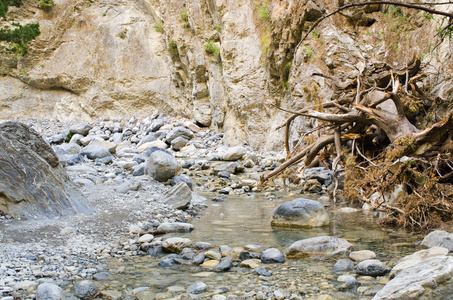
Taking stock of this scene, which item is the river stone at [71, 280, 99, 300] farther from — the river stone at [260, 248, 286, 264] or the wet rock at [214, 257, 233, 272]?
the river stone at [260, 248, 286, 264]

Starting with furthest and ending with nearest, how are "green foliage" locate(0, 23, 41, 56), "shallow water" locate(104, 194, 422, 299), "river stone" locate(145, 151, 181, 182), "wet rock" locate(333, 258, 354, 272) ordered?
"green foliage" locate(0, 23, 41, 56)
"river stone" locate(145, 151, 181, 182)
"wet rock" locate(333, 258, 354, 272)
"shallow water" locate(104, 194, 422, 299)

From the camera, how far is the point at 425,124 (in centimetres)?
488

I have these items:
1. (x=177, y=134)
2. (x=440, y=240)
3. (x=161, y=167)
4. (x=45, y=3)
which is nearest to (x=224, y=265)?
(x=440, y=240)

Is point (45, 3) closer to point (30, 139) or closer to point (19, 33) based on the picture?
point (19, 33)

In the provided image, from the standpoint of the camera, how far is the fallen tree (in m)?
3.48

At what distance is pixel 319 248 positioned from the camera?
8.82ft

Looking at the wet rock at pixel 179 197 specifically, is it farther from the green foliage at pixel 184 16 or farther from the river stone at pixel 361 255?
the green foliage at pixel 184 16

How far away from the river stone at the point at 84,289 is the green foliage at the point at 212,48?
14.3 metres

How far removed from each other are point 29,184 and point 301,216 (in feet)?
9.13

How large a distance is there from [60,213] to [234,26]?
38.8 ft

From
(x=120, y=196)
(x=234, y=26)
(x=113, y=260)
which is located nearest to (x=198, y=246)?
(x=113, y=260)

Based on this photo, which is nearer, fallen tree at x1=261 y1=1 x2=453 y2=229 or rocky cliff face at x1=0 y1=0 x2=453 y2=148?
fallen tree at x1=261 y1=1 x2=453 y2=229

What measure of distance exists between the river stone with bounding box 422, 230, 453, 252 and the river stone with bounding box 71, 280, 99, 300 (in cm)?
256

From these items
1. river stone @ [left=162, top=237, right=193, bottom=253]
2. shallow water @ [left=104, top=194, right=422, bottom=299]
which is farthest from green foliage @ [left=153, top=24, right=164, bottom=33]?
river stone @ [left=162, top=237, right=193, bottom=253]
